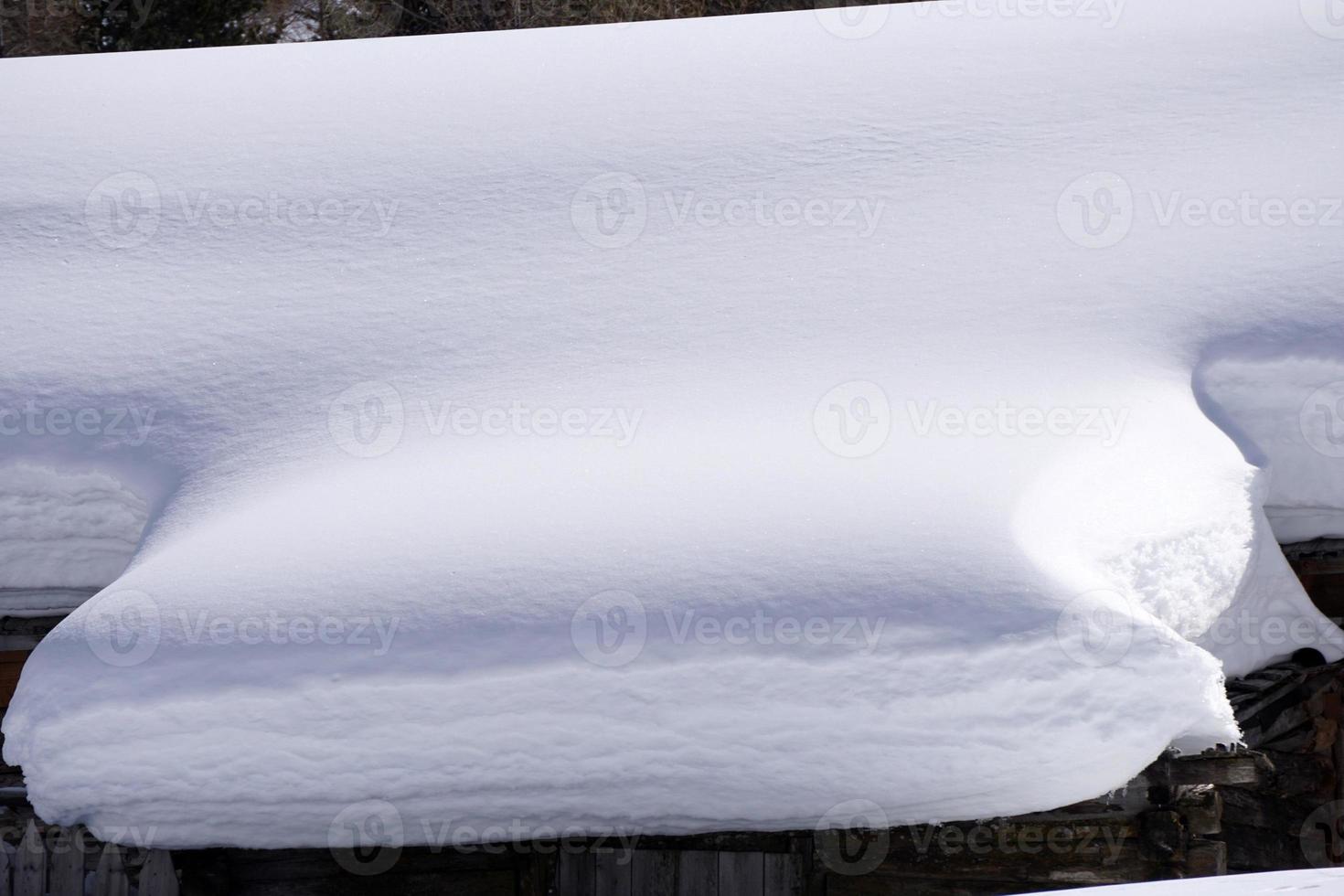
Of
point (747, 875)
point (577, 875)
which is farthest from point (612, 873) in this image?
point (747, 875)

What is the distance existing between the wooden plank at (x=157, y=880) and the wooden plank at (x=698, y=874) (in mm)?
1674

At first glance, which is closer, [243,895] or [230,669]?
[230,669]

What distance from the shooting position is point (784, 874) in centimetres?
407

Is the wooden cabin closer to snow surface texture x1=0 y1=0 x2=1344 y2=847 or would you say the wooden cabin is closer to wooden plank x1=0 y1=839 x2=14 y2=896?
wooden plank x1=0 y1=839 x2=14 y2=896

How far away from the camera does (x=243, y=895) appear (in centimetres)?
384

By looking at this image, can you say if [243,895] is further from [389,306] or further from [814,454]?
[814,454]

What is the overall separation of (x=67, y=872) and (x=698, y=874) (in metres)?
2.14

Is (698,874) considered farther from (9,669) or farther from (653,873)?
(9,669)

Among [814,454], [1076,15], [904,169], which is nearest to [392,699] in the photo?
[814,454]

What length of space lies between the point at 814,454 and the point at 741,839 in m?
1.53

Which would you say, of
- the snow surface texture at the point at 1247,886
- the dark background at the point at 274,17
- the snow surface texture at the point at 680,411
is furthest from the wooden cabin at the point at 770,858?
the dark background at the point at 274,17

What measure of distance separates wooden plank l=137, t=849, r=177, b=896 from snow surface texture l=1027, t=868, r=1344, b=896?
3003 millimetres

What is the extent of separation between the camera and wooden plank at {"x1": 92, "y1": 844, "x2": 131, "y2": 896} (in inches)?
161

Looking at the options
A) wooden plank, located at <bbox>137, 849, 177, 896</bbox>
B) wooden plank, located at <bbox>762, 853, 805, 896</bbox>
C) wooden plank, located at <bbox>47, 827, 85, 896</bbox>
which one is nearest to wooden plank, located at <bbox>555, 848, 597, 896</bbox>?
wooden plank, located at <bbox>762, 853, 805, 896</bbox>
